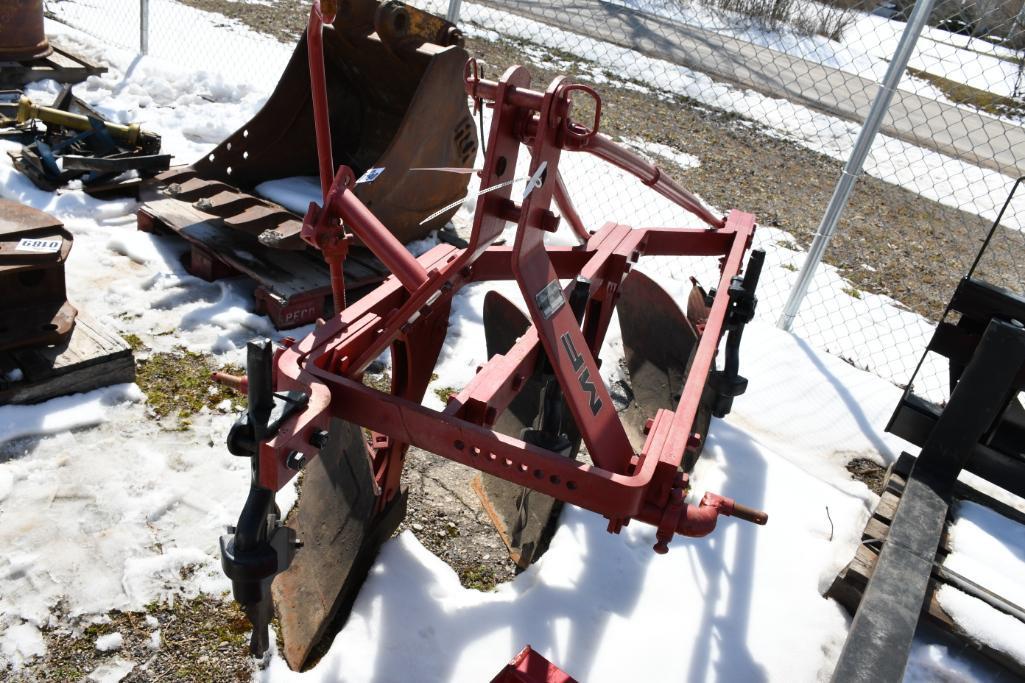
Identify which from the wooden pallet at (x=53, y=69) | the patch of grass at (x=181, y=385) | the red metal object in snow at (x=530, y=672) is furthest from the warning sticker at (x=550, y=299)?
the wooden pallet at (x=53, y=69)

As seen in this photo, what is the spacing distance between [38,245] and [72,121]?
2148mm

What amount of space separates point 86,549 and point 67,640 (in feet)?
1.10

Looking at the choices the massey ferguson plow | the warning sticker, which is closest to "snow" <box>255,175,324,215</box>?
the massey ferguson plow

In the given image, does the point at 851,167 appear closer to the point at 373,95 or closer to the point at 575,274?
the point at 575,274

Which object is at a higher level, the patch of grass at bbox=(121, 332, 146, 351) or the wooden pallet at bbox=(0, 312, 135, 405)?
the wooden pallet at bbox=(0, 312, 135, 405)

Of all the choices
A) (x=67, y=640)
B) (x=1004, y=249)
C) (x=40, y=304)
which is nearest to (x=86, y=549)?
(x=67, y=640)

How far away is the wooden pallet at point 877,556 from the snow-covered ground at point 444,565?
2.2 inches

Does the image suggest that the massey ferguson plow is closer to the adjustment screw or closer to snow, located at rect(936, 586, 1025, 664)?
the adjustment screw

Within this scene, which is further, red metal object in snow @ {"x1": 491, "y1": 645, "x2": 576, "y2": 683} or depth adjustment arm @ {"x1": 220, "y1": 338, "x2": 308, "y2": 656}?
red metal object in snow @ {"x1": 491, "y1": 645, "x2": 576, "y2": 683}

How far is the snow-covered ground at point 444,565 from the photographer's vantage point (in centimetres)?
240

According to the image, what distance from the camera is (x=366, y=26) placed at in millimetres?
4434

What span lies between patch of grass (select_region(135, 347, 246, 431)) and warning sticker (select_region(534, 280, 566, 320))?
175 centimetres

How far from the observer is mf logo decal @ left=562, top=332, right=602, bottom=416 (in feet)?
6.77

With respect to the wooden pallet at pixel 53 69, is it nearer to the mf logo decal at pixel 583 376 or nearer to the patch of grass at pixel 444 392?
the patch of grass at pixel 444 392
